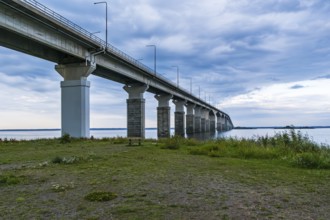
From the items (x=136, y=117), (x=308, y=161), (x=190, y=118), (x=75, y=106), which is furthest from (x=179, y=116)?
(x=308, y=161)

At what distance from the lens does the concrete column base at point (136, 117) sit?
49.4m

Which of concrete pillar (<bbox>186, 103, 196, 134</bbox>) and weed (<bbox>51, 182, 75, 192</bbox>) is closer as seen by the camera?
weed (<bbox>51, 182, 75, 192</bbox>)

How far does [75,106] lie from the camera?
28.5m

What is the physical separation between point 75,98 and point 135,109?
21.8 metres

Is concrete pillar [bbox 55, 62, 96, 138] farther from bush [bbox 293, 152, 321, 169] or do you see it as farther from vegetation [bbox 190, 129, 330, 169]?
bush [bbox 293, 152, 321, 169]

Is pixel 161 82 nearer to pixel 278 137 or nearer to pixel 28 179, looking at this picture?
pixel 278 137

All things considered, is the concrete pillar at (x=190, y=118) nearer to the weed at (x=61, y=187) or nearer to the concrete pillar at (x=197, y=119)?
the concrete pillar at (x=197, y=119)

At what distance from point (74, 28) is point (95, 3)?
5361mm

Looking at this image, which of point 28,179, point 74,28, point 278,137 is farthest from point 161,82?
point 28,179

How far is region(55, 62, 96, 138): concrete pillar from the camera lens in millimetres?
28297

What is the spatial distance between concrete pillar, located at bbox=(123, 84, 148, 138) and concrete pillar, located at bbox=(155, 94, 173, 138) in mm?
15920

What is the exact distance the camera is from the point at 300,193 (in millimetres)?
5738

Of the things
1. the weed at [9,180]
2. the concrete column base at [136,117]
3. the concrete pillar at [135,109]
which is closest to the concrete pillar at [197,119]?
the concrete column base at [136,117]

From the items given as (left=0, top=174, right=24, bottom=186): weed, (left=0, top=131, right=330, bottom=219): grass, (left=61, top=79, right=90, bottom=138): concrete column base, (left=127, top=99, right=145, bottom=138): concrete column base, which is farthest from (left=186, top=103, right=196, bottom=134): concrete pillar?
(left=0, top=174, right=24, bottom=186): weed
